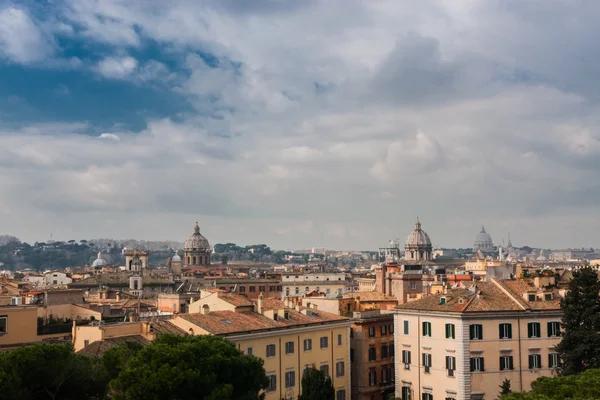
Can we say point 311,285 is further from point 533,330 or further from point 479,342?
point 479,342

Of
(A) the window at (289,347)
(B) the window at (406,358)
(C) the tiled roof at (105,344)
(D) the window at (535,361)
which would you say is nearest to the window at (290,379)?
(A) the window at (289,347)

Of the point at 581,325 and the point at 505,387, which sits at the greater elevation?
the point at 581,325

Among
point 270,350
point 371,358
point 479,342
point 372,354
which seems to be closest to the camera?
point 270,350

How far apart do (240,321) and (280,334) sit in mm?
2200

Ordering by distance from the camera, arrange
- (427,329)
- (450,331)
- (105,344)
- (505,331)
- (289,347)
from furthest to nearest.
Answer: (427,329) → (450,331) → (505,331) → (289,347) → (105,344)

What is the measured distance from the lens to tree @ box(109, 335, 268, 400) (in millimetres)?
26719

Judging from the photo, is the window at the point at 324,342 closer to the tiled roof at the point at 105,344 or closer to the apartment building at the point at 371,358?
the apartment building at the point at 371,358

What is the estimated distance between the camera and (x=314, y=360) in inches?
1845

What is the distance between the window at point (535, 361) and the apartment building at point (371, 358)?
10.1 metres

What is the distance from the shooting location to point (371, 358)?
54.6 metres

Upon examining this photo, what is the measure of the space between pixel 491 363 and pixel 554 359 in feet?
12.4

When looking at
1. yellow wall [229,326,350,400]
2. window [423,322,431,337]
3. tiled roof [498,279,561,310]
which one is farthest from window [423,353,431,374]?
tiled roof [498,279,561,310]

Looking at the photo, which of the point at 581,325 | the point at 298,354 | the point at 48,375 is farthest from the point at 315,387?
the point at 48,375

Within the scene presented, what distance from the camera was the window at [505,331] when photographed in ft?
152
